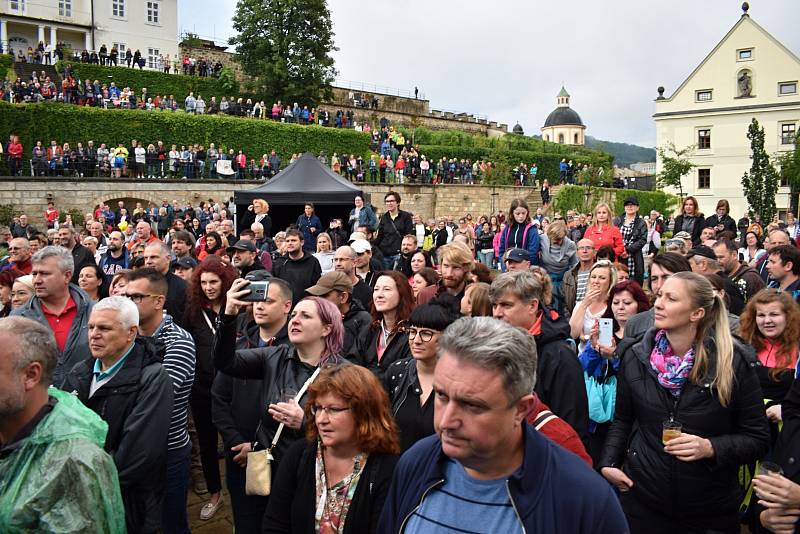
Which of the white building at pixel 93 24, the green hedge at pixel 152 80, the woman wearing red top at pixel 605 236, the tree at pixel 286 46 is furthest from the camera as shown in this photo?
the white building at pixel 93 24

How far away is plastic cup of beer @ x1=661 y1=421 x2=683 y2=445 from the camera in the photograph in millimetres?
2820

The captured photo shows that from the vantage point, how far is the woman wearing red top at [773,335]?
403cm

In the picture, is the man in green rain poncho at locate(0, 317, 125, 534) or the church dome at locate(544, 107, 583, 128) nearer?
the man in green rain poncho at locate(0, 317, 125, 534)

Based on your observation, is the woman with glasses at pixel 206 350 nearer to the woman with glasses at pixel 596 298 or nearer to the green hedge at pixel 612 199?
the woman with glasses at pixel 596 298

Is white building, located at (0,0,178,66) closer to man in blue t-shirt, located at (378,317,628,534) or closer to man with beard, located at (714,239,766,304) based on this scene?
man with beard, located at (714,239,766,304)

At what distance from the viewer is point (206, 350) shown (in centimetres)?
488

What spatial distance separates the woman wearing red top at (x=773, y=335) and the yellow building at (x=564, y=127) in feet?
299

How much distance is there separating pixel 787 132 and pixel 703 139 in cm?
518

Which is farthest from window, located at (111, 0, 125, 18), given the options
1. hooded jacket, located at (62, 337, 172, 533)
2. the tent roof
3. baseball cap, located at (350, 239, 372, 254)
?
hooded jacket, located at (62, 337, 172, 533)

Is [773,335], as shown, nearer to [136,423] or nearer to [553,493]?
[553,493]

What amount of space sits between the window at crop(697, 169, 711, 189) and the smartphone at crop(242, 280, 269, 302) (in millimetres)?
47816

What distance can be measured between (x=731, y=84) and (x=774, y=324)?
4624 centimetres

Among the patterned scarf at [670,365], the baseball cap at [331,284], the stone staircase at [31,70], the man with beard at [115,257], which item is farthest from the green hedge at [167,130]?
the patterned scarf at [670,365]

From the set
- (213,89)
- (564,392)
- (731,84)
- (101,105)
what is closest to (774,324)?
(564,392)
